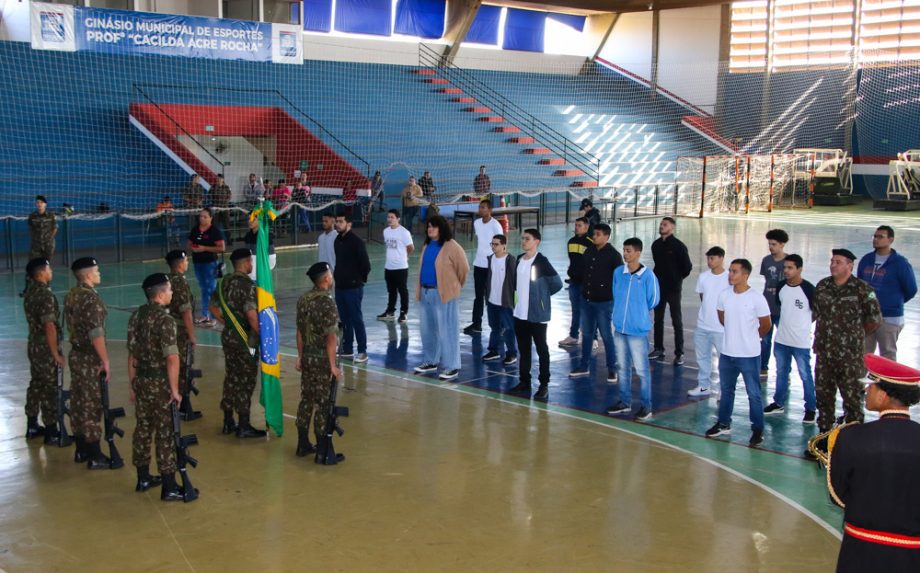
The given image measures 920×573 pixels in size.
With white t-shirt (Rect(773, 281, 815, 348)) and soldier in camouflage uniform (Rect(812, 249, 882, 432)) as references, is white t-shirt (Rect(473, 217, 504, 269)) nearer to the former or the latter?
white t-shirt (Rect(773, 281, 815, 348))

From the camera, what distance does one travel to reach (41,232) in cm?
1534

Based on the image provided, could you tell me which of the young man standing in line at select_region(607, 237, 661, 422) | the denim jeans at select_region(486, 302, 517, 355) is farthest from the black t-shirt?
the young man standing in line at select_region(607, 237, 661, 422)

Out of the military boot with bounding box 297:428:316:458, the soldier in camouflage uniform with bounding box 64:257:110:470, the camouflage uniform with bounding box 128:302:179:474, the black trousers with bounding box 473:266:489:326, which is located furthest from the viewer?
the black trousers with bounding box 473:266:489:326

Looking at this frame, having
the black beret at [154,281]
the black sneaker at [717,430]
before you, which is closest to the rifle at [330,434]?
the black beret at [154,281]

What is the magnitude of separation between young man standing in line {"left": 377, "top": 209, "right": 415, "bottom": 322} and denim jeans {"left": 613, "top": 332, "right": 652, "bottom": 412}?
4.29 m

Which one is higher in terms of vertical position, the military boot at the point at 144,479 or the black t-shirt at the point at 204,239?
the black t-shirt at the point at 204,239

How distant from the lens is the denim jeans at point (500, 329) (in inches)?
450

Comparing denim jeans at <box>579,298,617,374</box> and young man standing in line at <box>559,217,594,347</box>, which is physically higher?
young man standing in line at <box>559,217,594,347</box>

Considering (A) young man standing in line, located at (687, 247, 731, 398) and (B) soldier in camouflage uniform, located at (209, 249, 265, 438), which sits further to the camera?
(A) young man standing in line, located at (687, 247, 731, 398)

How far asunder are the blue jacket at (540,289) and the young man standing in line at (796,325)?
7.46 ft

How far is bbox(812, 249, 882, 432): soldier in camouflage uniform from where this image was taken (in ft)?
25.8

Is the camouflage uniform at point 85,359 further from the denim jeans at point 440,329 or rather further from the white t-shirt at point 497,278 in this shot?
the white t-shirt at point 497,278

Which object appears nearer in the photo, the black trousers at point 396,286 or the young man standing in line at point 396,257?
the young man standing in line at point 396,257

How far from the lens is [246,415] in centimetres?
858
